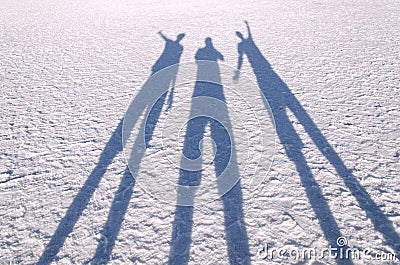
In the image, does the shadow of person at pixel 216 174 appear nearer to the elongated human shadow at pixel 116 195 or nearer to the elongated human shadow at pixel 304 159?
the elongated human shadow at pixel 116 195

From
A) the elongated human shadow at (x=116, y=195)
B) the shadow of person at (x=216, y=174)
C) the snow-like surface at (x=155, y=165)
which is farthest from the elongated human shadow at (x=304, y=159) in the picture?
the elongated human shadow at (x=116, y=195)

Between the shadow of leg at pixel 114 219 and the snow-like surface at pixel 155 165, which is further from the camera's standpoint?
the snow-like surface at pixel 155 165

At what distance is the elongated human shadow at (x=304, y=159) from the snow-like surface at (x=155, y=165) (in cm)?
Result: 4

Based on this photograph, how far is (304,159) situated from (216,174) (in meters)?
1.03

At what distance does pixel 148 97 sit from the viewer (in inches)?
195

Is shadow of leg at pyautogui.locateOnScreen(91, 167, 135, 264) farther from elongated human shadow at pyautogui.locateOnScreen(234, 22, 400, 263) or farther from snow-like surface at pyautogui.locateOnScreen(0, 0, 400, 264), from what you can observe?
elongated human shadow at pyautogui.locateOnScreen(234, 22, 400, 263)

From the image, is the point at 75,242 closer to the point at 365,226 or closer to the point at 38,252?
the point at 38,252

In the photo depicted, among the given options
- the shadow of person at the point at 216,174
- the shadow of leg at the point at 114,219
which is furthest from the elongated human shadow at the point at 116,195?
the shadow of person at the point at 216,174

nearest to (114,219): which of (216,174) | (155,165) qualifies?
(155,165)

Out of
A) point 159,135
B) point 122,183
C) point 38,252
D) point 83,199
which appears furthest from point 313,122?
point 38,252

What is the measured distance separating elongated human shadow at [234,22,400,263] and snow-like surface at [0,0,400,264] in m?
0.04

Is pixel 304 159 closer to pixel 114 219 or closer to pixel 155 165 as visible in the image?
pixel 155 165

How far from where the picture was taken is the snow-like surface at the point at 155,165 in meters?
2.55

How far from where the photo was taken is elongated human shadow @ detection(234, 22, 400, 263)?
257cm
